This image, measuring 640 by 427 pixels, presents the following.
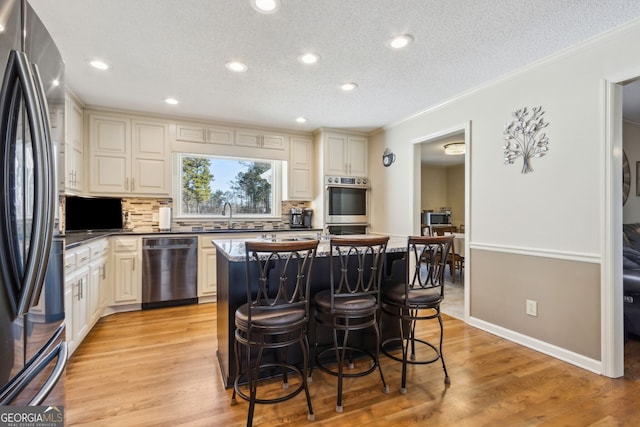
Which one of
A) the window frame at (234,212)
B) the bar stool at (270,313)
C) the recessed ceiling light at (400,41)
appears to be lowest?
the bar stool at (270,313)

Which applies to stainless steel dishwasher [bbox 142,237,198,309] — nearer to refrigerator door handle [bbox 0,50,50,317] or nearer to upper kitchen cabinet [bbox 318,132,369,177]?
upper kitchen cabinet [bbox 318,132,369,177]

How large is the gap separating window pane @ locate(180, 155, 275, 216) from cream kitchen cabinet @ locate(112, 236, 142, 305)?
905 millimetres

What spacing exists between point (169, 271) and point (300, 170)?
2.33 meters

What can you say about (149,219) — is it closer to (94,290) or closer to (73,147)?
(73,147)

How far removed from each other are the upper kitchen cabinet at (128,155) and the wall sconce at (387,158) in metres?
3.03

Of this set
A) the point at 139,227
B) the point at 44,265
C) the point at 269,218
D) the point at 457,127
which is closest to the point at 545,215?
the point at 457,127

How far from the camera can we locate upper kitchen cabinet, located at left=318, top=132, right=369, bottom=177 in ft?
15.4

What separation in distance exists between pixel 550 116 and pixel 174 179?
14.1 feet

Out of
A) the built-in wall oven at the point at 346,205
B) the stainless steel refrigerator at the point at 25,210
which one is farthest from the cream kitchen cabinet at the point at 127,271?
the stainless steel refrigerator at the point at 25,210

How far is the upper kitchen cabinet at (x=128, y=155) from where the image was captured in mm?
3770

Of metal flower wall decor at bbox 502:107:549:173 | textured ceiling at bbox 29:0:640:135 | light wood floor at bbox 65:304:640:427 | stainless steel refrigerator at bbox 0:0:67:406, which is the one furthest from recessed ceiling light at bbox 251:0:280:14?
light wood floor at bbox 65:304:640:427

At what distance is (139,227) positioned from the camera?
4160 mm

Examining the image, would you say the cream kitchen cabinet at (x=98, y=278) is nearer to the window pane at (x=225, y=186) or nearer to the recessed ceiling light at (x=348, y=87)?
the window pane at (x=225, y=186)

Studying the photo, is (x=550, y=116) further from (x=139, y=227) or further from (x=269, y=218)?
(x=139, y=227)
